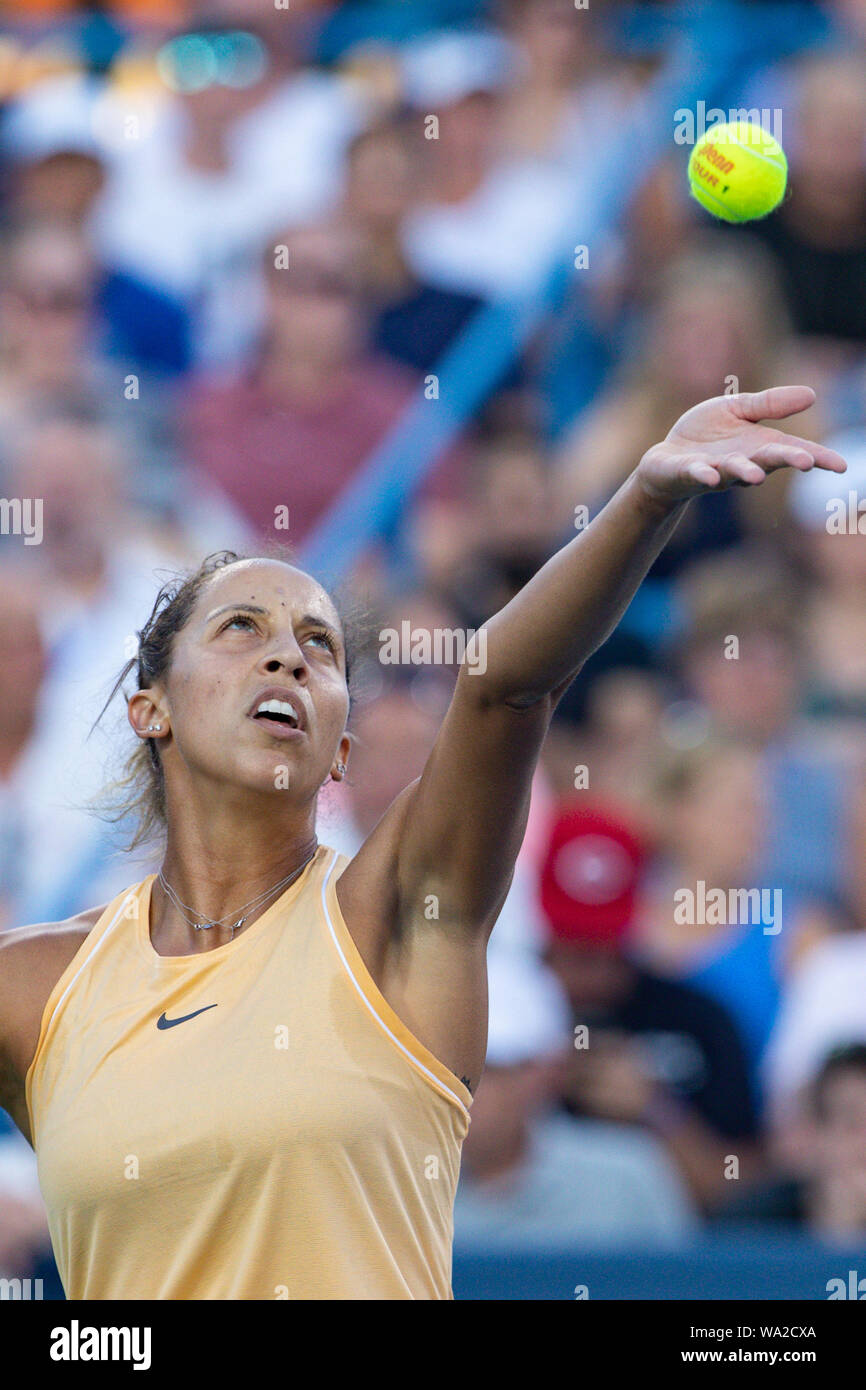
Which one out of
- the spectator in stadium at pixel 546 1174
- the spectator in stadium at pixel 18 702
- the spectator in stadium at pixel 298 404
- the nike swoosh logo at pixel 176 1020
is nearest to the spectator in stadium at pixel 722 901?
the spectator in stadium at pixel 546 1174

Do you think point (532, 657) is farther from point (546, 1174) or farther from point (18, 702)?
point (18, 702)

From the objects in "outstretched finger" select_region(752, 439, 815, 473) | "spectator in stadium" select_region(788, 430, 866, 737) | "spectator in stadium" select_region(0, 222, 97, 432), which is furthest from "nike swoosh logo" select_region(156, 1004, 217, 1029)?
"spectator in stadium" select_region(0, 222, 97, 432)

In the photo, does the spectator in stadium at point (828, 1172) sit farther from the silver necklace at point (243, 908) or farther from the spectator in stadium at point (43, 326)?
the spectator in stadium at point (43, 326)

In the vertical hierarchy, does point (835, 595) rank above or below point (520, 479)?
below

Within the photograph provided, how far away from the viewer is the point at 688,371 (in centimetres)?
593

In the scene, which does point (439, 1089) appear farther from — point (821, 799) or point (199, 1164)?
point (821, 799)

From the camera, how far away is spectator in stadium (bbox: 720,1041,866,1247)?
4336mm

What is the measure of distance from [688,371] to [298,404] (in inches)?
51.2

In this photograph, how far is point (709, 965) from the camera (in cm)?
496

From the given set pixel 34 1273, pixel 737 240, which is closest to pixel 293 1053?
pixel 34 1273

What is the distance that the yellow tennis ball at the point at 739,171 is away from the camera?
128 inches

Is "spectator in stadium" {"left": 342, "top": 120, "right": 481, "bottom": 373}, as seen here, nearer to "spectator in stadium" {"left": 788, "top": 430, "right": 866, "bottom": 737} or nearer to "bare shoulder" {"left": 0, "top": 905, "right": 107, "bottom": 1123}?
"spectator in stadium" {"left": 788, "top": 430, "right": 866, "bottom": 737}

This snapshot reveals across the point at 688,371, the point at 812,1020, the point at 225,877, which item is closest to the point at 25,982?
the point at 225,877
